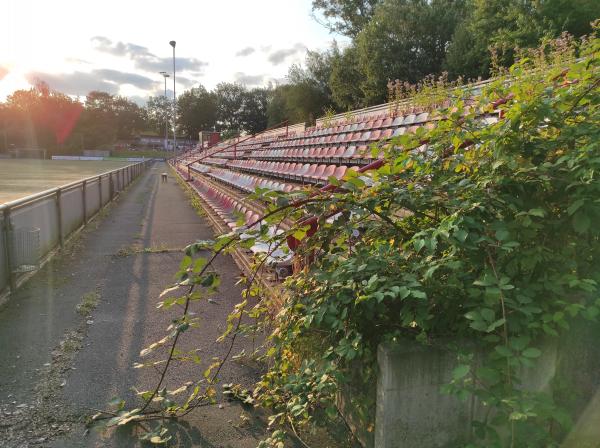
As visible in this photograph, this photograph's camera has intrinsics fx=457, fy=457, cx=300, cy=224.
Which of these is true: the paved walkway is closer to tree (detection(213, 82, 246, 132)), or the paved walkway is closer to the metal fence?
the metal fence

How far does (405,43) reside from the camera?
89.9 ft

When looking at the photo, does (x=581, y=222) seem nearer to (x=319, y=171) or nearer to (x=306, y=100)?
(x=319, y=171)

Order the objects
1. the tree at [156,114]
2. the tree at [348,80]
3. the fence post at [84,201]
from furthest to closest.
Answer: the tree at [156,114]
the tree at [348,80]
the fence post at [84,201]

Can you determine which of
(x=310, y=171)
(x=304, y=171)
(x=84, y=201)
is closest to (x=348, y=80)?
(x=304, y=171)

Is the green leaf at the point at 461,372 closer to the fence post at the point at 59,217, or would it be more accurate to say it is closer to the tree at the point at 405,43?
the fence post at the point at 59,217

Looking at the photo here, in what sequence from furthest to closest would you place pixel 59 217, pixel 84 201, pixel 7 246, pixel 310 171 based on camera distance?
pixel 84 201 < pixel 310 171 < pixel 59 217 < pixel 7 246

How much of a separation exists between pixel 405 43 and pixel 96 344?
27.4 metres

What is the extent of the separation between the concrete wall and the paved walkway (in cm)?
101

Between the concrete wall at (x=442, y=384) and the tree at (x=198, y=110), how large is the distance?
4067 inches

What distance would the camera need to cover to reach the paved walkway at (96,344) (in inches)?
108

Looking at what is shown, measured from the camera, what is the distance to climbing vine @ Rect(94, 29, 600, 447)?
1.84 metres

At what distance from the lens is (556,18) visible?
1888 cm

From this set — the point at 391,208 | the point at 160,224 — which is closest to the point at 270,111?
the point at 160,224

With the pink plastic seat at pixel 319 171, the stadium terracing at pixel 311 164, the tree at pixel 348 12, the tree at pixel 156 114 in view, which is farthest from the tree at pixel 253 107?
the pink plastic seat at pixel 319 171
